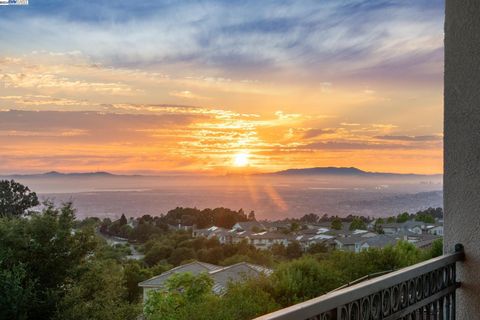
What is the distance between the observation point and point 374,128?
1152 cm

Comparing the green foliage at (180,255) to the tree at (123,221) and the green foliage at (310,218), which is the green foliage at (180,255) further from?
the green foliage at (310,218)

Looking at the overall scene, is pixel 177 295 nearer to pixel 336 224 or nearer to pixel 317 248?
pixel 317 248

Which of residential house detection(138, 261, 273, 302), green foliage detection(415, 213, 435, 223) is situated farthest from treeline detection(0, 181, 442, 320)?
green foliage detection(415, 213, 435, 223)

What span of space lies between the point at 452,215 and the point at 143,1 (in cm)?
758

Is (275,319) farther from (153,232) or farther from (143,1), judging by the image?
(153,232)

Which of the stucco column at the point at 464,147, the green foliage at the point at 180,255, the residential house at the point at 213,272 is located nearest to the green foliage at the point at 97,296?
the residential house at the point at 213,272

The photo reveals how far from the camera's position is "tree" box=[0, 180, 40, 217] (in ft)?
46.3

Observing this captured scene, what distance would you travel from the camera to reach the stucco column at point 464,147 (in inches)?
70.6

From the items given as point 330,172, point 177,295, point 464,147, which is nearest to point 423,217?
point 330,172

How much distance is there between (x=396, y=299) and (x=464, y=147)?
691mm

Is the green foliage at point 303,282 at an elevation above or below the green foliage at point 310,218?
below

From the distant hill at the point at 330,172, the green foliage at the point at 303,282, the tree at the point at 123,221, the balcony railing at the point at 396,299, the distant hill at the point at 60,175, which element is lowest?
the green foliage at the point at 303,282

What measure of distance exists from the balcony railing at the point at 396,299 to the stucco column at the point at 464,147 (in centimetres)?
5

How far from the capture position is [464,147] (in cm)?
182
